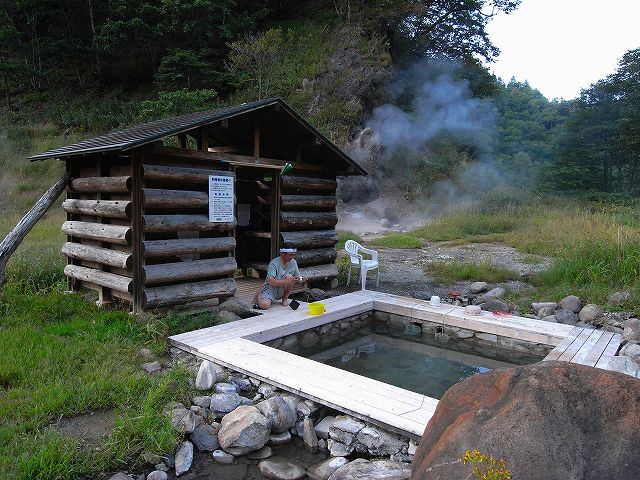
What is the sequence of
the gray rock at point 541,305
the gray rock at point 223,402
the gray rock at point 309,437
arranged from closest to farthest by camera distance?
the gray rock at point 309,437, the gray rock at point 223,402, the gray rock at point 541,305

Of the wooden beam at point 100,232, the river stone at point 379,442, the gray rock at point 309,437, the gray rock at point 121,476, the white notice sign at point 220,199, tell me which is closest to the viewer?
the gray rock at point 121,476

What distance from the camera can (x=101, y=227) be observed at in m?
6.88

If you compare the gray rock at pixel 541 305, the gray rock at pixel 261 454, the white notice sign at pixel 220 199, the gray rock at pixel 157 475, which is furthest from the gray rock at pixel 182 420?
the gray rock at pixel 541 305

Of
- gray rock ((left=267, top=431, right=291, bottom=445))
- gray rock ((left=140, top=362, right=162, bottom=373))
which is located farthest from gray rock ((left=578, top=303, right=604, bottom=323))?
gray rock ((left=140, top=362, right=162, bottom=373))

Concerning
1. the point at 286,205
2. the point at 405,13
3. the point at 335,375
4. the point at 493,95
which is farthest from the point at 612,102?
the point at 335,375

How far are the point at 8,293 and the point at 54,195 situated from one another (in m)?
1.55

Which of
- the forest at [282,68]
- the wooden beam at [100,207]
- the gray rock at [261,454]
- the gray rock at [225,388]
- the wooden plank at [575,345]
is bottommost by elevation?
the gray rock at [261,454]

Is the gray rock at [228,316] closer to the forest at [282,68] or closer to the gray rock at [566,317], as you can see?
the gray rock at [566,317]

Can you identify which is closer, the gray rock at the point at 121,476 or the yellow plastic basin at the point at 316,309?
the gray rock at the point at 121,476

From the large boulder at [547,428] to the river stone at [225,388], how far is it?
8.18ft

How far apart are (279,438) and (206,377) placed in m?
1.02

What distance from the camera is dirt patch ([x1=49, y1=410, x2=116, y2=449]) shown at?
12.1 ft

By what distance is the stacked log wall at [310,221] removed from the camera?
8.77 m

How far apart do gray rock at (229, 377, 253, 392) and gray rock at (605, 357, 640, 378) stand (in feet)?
12.4
